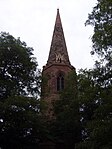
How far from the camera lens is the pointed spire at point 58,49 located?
4481 cm

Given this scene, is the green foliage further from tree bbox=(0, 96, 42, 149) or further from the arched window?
the arched window

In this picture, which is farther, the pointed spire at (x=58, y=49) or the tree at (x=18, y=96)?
the pointed spire at (x=58, y=49)

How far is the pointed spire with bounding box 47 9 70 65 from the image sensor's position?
147 feet

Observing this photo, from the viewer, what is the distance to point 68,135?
29.7m

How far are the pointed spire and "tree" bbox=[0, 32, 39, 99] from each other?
15.0 m

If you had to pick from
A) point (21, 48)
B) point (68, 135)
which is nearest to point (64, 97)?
point (68, 135)

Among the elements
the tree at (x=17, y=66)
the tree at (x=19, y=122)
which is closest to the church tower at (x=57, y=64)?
the tree at (x=17, y=66)

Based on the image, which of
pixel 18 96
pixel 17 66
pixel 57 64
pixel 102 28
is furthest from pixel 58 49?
pixel 102 28

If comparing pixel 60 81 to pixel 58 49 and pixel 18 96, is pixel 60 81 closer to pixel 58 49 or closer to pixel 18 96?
pixel 58 49

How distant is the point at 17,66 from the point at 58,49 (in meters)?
17.2

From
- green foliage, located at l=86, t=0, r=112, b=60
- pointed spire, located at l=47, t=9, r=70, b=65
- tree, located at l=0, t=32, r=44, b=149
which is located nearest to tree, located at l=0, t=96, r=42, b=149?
tree, located at l=0, t=32, r=44, b=149

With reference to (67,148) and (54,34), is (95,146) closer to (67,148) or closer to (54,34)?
(67,148)

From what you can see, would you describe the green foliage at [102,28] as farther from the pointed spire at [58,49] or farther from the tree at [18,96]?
the pointed spire at [58,49]

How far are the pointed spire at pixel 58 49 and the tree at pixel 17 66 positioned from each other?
1499 cm
